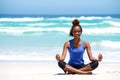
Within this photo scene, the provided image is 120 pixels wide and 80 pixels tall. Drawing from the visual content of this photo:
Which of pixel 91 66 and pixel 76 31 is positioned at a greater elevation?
pixel 76 31

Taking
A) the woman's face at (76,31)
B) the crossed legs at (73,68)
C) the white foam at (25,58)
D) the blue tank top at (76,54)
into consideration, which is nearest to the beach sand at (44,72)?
the crossed legs at (73,68)

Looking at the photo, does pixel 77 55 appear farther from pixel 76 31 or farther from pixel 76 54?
pixel 76 31

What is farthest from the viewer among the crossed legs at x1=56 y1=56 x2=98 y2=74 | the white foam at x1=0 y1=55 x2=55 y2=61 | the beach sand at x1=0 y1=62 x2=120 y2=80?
the white foam at x1=0 y1=55 x2=55 y2=61

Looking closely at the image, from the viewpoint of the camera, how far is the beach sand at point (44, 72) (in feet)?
22.5

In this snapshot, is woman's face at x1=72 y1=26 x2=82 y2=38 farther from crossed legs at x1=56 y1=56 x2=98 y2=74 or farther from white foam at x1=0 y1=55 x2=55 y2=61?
white foam at x1=0 y1=55 x2=55 y2=61

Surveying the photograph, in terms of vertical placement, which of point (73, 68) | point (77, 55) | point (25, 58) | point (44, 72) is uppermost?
point (77, 55)

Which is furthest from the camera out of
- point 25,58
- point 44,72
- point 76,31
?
point 25,58

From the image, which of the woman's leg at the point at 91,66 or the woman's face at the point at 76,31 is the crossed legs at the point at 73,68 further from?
the woman's face at the point at 76,31

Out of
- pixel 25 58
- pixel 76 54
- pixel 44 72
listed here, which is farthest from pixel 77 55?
pixel 25 58

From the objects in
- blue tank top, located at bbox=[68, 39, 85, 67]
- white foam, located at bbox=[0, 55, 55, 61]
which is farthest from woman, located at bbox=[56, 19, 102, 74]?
white foam, located at bbox=[0, 55, 55, 61]

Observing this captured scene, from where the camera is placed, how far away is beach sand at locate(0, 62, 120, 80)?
269 inches

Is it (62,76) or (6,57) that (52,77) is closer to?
(62,76)

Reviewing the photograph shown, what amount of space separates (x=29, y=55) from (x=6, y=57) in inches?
23.9

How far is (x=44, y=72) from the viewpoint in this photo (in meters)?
8.01
